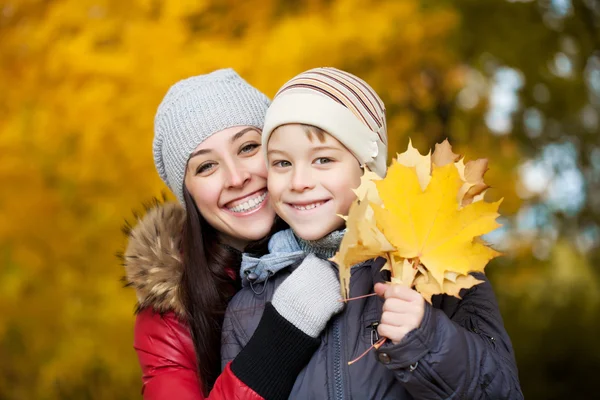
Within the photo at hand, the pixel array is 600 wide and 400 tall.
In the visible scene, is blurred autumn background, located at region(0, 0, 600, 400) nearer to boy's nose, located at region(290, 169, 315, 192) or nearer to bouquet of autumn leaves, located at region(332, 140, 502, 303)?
boy's nose, located at region(290, 169, 315, 192)

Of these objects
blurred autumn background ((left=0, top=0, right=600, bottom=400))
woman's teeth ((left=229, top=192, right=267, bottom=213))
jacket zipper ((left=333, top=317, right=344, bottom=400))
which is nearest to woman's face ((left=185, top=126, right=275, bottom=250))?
woman's teeth ((left=229, top=192, right=267, bottom=213))

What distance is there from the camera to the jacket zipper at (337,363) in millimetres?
1727

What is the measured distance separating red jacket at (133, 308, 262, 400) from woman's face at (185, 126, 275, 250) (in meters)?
0.35

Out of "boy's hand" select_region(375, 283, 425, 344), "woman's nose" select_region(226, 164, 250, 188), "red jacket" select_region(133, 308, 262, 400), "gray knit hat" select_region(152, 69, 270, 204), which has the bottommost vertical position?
"red jacket" select_region(133, 308, 262, 400)

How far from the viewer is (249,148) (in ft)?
7.39

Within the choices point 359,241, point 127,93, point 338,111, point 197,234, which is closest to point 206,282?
point 197,234

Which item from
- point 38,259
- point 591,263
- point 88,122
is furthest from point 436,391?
point 591,263

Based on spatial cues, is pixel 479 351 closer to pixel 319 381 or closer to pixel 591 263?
pixel 319 381

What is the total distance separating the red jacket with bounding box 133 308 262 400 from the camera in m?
2.10

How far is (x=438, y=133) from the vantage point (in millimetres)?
4223

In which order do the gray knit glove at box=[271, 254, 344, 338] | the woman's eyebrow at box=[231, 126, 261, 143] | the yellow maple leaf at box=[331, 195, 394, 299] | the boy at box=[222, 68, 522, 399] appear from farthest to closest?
the woman's eyebrow at box=[231, 126, 261, 143] → the gray knit glove at box=[271, 254, 344, 338] → the boy at box=[222, 68, 522, 399] → the yellow maple leaf at box=[331, 195, 394, 299]

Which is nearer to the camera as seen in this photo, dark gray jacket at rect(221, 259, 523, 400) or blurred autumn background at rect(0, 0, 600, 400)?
dark gray jacket at rect(221, 259, 523, 400)

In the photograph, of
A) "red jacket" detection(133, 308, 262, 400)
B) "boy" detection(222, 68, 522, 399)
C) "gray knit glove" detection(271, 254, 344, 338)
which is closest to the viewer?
"boy" detection(222, 68, 522, 399)

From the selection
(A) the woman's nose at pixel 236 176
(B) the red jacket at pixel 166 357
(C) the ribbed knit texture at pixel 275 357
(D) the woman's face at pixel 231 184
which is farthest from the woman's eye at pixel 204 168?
(C) the ribbed knit texture at pixel 275 357
